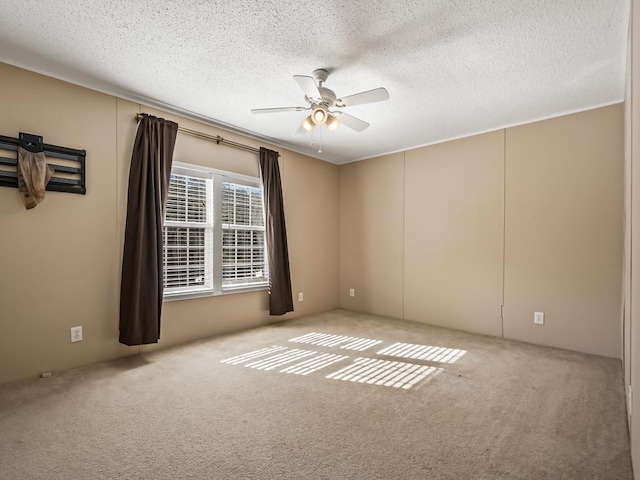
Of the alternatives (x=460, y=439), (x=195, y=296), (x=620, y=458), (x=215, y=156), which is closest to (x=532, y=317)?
(x=620, y=458)

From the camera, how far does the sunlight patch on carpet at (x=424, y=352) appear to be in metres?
3.27

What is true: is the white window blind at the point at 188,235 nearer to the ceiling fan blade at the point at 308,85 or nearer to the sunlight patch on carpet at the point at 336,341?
the sunlight patch on carpet at the point at 336,341

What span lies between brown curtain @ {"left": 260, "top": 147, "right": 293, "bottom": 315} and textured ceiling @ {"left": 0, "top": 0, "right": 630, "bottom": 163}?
3.33 feet

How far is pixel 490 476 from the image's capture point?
5.32 feet

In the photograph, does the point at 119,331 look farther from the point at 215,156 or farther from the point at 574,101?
the point at 574,101

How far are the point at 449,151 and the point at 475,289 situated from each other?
183 centimetres

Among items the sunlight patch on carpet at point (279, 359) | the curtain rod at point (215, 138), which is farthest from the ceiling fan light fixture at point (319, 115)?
the sunlight patch on carpet at point (279, 359)

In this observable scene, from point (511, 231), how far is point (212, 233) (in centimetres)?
351

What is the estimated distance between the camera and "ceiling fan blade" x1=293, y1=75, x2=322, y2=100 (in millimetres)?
2330

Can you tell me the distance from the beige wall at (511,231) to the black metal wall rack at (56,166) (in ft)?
12.3

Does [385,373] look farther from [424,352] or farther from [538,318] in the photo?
[538,318]

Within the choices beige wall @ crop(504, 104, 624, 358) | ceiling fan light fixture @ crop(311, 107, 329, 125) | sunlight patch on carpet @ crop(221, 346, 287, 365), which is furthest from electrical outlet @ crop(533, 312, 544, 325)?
ceiling fan light fixture @ crop(311, 107, 329, 125)

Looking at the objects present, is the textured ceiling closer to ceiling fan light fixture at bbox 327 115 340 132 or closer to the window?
ceiling fan light fixture at bbox 327 115 340 132

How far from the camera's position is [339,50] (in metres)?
2.47
